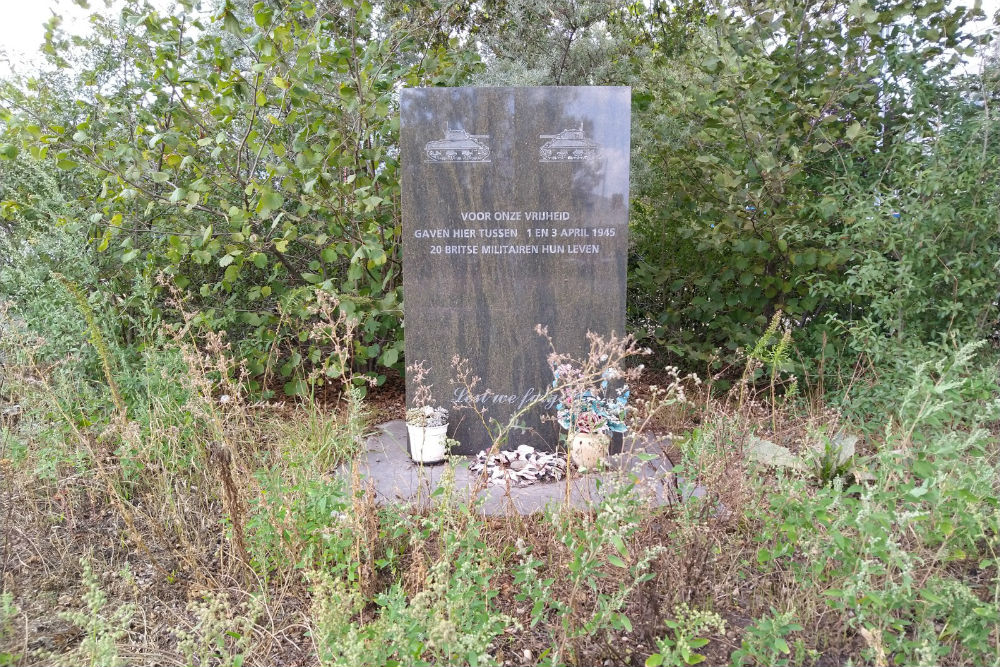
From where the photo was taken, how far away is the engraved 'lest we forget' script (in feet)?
12.0

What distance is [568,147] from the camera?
365cm

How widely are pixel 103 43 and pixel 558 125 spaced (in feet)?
11.0


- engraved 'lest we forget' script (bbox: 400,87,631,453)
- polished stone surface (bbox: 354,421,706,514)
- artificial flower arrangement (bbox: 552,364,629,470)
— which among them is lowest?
polished stone surface (bbox: 354,421,706,514)

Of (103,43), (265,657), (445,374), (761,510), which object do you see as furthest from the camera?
(103,43)

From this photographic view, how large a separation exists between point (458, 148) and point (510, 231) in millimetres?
526

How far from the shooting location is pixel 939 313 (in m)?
3.82

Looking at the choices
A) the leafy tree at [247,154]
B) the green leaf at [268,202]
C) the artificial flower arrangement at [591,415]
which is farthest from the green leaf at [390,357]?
the artificial flower arrangement at [591,415]

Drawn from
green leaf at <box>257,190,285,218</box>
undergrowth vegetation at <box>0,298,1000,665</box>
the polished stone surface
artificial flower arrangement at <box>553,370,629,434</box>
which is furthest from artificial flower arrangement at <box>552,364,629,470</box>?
green leaf at <box>257,190,285,218</box>

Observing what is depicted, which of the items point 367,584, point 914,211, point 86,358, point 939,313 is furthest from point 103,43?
point 939,313

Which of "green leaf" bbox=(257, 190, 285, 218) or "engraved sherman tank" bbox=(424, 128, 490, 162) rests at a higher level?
"engraved sherman tank" bbox=(424, 128, 490, 162)

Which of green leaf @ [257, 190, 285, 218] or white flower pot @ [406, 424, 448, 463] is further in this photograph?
green leaf @ [257, 190, 285, 218]

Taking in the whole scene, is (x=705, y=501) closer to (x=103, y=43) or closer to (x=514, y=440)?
(x=514, y=440)

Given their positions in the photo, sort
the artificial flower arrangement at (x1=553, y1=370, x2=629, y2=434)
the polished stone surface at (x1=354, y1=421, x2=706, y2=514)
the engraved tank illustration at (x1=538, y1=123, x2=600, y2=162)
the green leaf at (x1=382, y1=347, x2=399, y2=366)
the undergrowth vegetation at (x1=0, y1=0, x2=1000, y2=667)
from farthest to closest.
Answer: the green leaf at (x1=382, y1=347, x2=399, y2=366) → the engraved tank illustration at (x1=538, y1=123, x2=600, y2=162) → the polished stone surface at (x1=354, y1=421, x2=706, y2=514) → the artificial flower arrangement at (x1=553, y1=370, x2=629, y2=434) → the undergrowth vegetation at (x1=0, y1=0, x2=1000, y2=667)

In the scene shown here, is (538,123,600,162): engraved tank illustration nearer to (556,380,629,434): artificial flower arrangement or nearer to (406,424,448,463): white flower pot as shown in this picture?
(556,380,629,434): artificial flower arrangement
